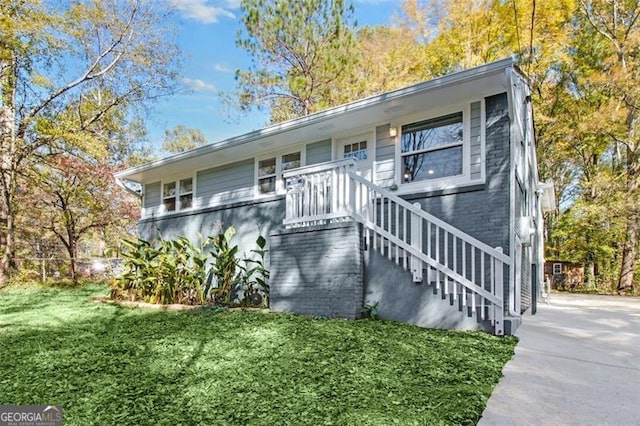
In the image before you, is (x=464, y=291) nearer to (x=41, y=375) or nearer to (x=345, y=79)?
(x=41, y=375)

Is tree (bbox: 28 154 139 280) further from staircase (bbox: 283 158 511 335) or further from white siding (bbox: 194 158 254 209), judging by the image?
staircase (bbox: 283 158 511 335)

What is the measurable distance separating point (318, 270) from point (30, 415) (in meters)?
3.75

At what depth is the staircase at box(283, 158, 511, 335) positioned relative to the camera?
462 cm

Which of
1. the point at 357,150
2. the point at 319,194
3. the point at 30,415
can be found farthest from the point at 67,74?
the point at 30,415

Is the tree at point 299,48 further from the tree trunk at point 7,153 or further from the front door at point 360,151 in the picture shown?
the front door at point 360,151

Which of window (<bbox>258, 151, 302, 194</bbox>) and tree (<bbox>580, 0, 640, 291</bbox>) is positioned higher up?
tree (<bbox>580, 0, 640, 291</bbox>)

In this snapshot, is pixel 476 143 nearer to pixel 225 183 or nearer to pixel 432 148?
pixel 432 148

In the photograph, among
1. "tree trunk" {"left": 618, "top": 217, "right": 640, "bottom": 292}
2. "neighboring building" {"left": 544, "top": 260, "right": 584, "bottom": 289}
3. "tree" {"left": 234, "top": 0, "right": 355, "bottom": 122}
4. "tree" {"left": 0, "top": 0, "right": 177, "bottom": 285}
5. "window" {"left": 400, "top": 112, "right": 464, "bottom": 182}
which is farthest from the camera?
"neighboring building" {"left": 544, "top": 260, "right": 584, "bottom": 289}

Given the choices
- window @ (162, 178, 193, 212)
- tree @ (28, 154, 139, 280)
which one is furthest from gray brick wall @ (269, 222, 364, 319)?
tree @ (28, 154, 139, 280)

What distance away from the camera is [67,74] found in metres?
12.0

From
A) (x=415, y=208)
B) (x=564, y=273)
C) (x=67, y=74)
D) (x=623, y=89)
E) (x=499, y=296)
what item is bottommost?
(x=564, y=273)

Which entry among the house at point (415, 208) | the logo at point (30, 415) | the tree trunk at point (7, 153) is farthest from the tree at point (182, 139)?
the logo at point (30, 415)

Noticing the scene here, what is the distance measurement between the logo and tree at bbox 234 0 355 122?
521 inches

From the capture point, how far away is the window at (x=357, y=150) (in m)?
7.14
